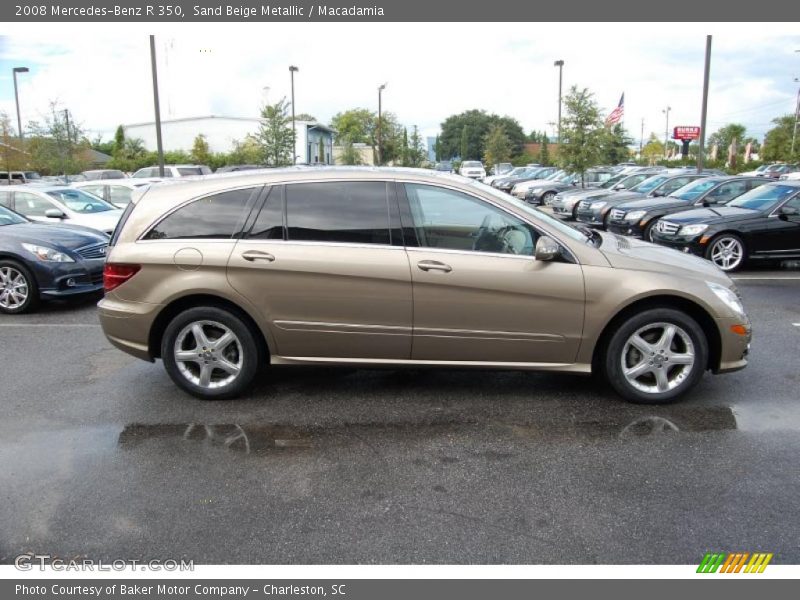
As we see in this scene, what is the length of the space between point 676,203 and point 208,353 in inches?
462

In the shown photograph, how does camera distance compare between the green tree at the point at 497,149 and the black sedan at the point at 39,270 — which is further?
the green tree at the point at 497,149

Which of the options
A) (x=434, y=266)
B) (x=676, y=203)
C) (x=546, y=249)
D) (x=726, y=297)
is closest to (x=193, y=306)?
(x=434, y=266)

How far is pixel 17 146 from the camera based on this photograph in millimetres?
42000

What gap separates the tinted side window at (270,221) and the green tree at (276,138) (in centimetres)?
3174

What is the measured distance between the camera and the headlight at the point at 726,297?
466 cm

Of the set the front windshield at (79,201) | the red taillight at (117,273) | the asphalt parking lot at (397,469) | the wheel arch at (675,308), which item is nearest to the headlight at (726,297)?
the wheel arch at (675,308)

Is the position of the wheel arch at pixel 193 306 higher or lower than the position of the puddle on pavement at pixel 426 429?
higher

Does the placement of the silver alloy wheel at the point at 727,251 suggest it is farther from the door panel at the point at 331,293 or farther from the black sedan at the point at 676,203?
the door panel at the point at 331,293

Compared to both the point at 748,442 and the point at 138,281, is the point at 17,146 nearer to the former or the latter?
Answer: the point at 138,281

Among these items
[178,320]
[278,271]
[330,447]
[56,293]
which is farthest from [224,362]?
[56,293]

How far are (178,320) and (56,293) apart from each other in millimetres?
4137

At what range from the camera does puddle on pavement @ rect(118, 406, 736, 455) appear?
166 inches

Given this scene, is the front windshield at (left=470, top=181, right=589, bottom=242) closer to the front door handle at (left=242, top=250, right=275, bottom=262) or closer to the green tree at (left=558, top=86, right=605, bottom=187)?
the front door handle at (left=242, top=250, right=275, bottom=262)

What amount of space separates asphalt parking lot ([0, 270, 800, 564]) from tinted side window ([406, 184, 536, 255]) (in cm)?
118
